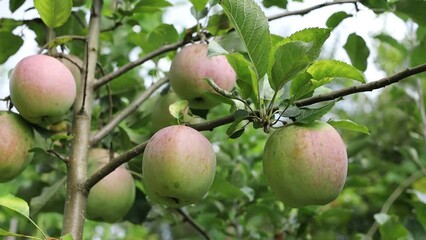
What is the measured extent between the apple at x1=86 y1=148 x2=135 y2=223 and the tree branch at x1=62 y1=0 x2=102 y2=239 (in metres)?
0.12

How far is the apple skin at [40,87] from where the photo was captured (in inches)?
42.0

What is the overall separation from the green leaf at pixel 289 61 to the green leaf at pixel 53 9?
1.66ft

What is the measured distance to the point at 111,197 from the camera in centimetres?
118

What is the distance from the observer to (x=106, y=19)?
160 centimetres

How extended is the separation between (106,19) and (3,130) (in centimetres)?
59

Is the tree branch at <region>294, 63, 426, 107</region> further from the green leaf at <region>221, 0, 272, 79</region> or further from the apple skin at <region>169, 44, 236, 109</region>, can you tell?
the apple skin at <region>169, 44, 236, 109</region>

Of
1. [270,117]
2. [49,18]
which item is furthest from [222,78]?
[49,18]

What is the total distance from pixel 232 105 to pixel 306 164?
0.18 metres

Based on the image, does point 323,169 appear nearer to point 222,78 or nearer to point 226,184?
point 222,78

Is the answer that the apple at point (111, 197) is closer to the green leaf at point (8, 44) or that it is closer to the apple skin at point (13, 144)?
the apple skin at point (13, 144)

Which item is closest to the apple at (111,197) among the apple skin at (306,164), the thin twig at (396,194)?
the apple skin at (306,164)

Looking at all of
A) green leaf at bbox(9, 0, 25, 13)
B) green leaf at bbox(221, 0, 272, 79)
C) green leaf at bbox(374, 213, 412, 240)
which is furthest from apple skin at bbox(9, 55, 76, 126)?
green leaf at bbox(374, 213, 412, 240)

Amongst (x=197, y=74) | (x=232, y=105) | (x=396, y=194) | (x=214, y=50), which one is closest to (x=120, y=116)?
(x=197, y=74)

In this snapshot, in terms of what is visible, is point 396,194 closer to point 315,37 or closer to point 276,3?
point 276,3
